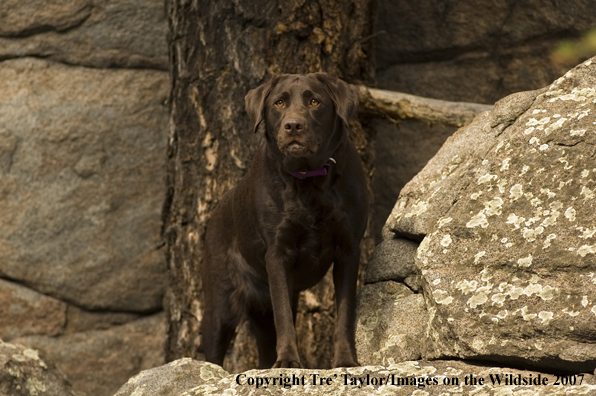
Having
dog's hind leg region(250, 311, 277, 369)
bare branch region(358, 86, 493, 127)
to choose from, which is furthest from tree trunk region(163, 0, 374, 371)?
dog's hind leg region(250, 311, 277, 369)

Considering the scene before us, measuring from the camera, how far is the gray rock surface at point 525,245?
3.09 m

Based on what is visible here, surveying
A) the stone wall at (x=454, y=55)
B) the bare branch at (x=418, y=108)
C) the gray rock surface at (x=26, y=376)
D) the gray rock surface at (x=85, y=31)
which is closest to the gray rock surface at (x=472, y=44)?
the stone wall at (x=454, y=55)

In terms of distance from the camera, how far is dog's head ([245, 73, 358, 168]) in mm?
3965

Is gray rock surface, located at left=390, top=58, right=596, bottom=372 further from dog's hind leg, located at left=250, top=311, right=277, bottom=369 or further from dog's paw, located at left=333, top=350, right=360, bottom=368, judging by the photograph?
dog's hind leg, located at left=250, top=311, right=277, bottom=369

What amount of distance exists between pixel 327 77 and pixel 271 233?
2.90 ft

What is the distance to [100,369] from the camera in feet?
20.7

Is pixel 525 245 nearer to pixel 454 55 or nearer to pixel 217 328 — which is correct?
pixel 217 328

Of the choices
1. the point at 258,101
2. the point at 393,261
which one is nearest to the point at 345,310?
the point at 393,261

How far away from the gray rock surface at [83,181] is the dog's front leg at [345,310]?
253 cm

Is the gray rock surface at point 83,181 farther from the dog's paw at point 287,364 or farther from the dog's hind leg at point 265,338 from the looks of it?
the dog's paw at point 287,364

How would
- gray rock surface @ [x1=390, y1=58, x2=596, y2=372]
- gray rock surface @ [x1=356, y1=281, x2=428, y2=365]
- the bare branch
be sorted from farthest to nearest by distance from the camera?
the bare branch → gray rock surface @ [x1=356, y1=281, x2=428, y2=365] → gray rock surface @ [x1=390, y1=58, x2=596, y2=372]

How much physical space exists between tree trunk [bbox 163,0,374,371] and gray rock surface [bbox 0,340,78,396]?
3.57ft

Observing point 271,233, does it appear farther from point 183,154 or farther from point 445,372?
point 183,154

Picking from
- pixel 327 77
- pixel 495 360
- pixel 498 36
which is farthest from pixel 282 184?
pixel 498 36
